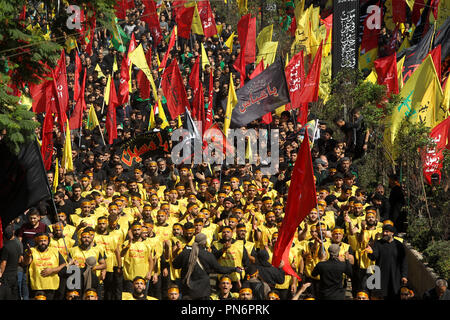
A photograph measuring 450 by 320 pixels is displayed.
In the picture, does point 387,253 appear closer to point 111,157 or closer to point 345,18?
point 111,157

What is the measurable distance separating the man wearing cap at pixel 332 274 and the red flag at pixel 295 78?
7529mm

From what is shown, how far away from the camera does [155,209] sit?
542 inches

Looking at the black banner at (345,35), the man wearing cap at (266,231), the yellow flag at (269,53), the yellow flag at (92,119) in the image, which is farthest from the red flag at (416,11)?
the man wearing cap at (266,231)

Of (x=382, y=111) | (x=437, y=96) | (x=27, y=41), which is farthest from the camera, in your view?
(x=382, y=111)

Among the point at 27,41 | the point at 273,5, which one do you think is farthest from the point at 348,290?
the point at 273,5

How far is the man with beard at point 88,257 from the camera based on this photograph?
451 inches

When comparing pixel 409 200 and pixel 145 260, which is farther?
pixel 409 200

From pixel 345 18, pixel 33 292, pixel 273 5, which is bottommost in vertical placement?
pixel 33 292

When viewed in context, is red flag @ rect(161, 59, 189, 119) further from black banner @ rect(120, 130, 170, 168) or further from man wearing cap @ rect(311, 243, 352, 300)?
man wearing cap @ rect(311, 243, 352, 300)

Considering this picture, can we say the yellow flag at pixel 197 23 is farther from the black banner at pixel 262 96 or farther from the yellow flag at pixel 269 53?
the black banner at pixel 262 96

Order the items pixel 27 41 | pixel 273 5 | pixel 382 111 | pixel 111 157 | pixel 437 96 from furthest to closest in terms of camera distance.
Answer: pixel 273 5 → pixel 111 157 → pixel 382 111 → pixel 437 96 → pixel 27 41

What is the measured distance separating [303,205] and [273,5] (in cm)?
2344

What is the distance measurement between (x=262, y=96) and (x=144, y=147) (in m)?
2.94

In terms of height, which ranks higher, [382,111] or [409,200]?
[382,111]
